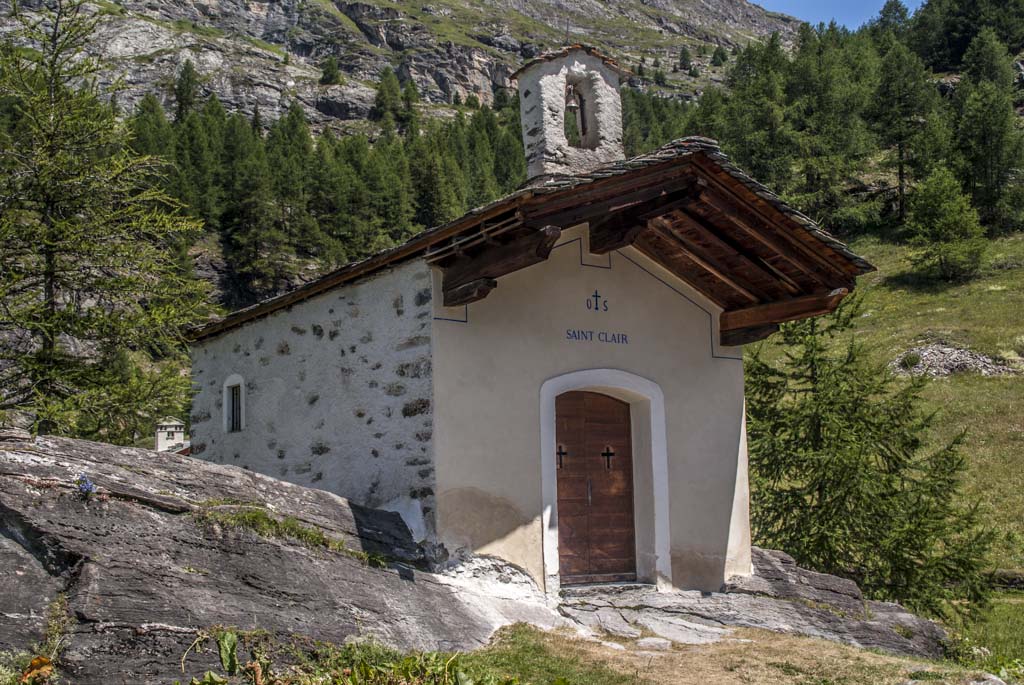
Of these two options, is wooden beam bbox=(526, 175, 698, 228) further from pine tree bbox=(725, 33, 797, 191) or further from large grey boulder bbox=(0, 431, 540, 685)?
pine tree bbox=(725, 33, 797, 191)

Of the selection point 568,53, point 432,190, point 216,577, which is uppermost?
point 432,190

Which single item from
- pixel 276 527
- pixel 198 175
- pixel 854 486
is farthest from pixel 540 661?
pixel 198 175

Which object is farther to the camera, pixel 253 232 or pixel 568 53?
pixel 253 232

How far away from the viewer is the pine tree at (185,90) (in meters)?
91.0

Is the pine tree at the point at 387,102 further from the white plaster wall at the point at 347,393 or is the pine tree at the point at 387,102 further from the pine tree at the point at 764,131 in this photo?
the white plaster wall at the point at 347,393

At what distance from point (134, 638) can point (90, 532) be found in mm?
703

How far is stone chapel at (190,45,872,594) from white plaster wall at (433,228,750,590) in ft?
0.06

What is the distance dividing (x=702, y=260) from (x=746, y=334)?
3.24 ft

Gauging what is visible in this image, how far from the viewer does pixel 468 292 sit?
24.8 feet

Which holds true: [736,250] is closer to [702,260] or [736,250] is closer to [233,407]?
[702,260]

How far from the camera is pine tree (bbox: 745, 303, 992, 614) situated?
12.6 metres

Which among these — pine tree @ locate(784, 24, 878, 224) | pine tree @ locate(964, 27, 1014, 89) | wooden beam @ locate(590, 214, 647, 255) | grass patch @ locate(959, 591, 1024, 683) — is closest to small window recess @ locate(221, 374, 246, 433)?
wooden beam @ locate(590, 214, 647, 255)

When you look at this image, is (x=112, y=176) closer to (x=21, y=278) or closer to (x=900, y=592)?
(x=21, y=278)

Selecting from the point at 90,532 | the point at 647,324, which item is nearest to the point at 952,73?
the point at 647,324
